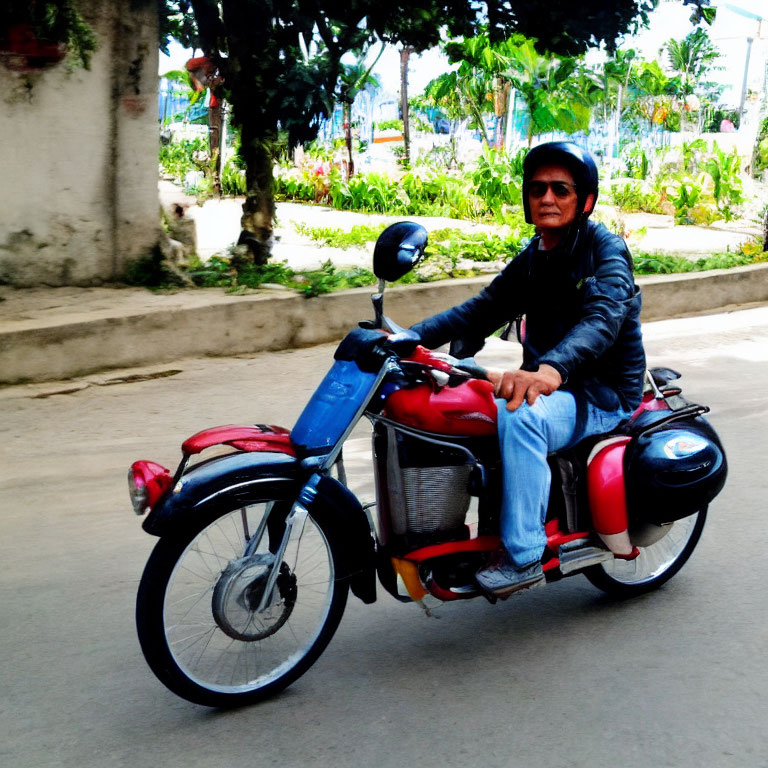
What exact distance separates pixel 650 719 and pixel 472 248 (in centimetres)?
755

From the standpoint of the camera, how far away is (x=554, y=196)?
3162 millimetres

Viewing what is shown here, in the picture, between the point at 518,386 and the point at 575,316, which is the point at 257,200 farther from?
the point at 518,386

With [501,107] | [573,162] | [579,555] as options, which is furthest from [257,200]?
[501,107]

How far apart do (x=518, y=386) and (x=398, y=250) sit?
0.52m

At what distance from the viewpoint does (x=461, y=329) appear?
11.3 ft

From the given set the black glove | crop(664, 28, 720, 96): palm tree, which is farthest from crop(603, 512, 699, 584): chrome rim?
crop(664, 28, 720, 96): palm tree

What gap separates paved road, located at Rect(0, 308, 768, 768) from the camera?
2.73m

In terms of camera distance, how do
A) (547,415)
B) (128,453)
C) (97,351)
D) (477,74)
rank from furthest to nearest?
(477,74), (97,351), (128,453), (547,415)

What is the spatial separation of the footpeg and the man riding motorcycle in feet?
0.33

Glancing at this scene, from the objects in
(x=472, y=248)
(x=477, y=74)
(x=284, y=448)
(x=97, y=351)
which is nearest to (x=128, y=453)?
(x=97, y=351)

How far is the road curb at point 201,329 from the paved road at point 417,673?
171cm

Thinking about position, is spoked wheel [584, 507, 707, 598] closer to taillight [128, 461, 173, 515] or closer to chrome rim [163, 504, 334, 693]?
chrome rim [163, 504, 334, 693]

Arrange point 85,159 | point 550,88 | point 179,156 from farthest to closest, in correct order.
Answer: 1. point 179,156
2. point 550,88
3. point 85,159

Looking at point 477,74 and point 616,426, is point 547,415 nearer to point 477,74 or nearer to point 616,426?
point 616,426
